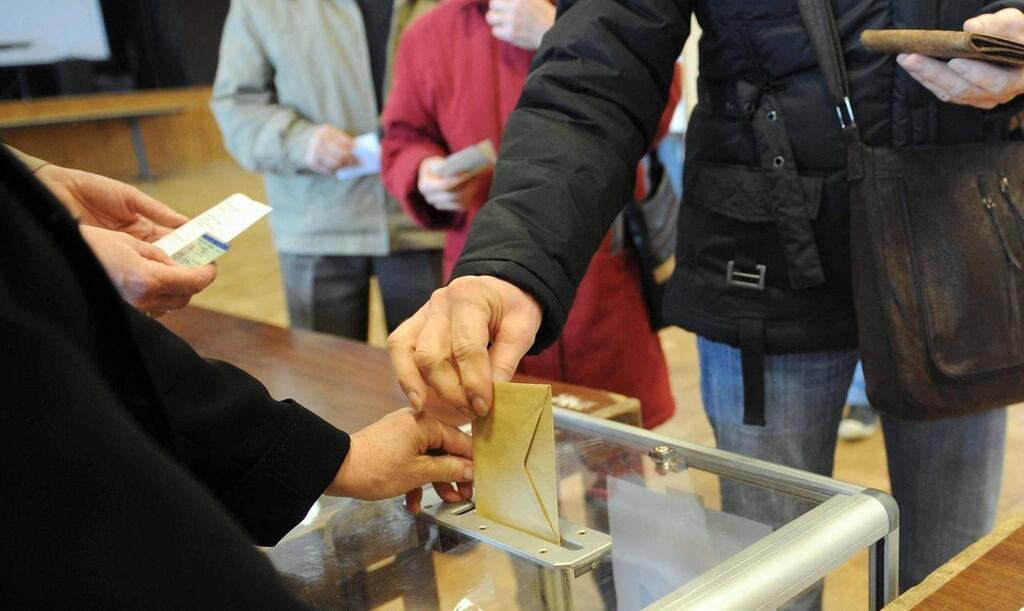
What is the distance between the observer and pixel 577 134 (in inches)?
40.6

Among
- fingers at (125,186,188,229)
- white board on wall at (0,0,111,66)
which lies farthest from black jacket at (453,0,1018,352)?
white board on wall at (0,0,111,66)

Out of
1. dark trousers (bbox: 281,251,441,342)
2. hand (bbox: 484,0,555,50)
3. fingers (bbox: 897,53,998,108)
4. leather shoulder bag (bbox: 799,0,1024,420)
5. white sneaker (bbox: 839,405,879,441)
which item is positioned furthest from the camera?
white sneaker (bbox: 839,405,879,441)

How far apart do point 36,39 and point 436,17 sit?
176 inches

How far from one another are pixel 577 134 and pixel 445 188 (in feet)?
2.40

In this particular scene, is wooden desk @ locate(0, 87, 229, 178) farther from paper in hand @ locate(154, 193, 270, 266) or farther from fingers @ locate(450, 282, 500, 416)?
fingers @ locate(450, 282, 500, 416)

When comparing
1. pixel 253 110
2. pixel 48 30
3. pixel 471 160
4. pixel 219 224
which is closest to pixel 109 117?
pixel 48 30

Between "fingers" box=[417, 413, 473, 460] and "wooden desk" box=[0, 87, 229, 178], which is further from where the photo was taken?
"wooden desk" box=[0, 87, 229, 178]

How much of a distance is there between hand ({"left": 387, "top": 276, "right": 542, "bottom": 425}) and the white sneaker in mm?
2219

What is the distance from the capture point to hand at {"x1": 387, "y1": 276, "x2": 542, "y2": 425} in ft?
2.56

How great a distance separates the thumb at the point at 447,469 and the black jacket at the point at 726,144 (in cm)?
15

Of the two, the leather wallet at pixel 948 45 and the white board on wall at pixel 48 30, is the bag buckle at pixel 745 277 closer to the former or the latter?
the leather wallet at pixel 948 45

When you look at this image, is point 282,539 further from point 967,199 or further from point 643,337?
point 643,337

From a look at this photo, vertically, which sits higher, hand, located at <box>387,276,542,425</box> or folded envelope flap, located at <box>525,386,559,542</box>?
hand, located at <box>387,276,542,425</box>

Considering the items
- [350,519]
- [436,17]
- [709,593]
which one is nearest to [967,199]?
[709,593]
